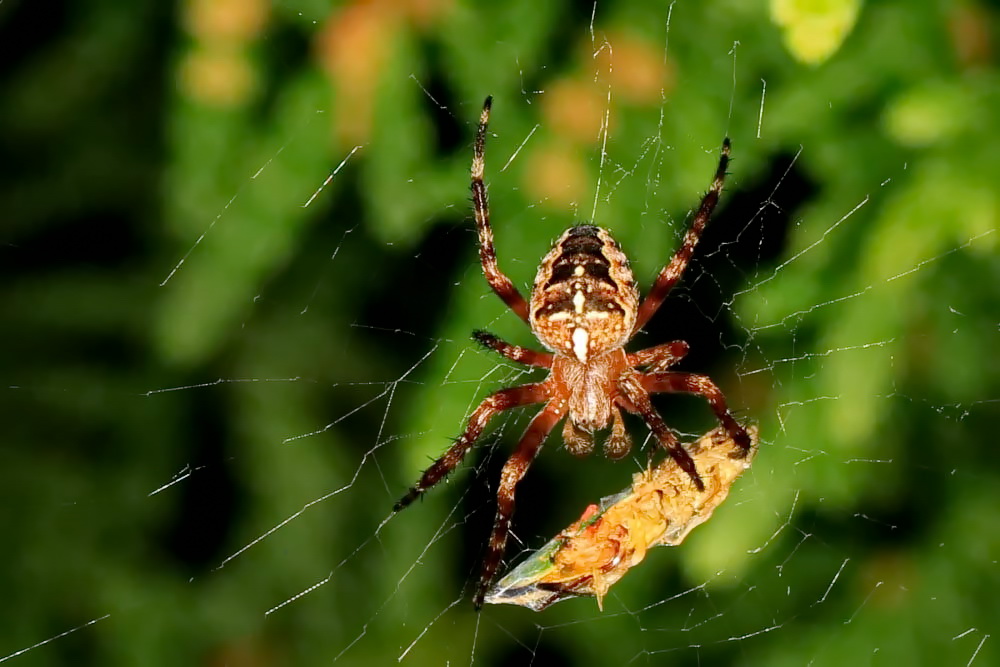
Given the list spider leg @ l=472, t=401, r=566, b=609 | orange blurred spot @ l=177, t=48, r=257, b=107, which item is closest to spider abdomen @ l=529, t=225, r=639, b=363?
spider leg @ l=472, t=401, r=566, b=609

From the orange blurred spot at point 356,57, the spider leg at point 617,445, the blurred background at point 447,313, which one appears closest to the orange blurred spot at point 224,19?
the blurred background at point 447,313

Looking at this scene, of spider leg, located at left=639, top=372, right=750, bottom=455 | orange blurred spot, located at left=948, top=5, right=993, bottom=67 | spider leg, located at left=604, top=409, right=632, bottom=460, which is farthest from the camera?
spider leg, located at left=604, top=409, right=632, bottom=460

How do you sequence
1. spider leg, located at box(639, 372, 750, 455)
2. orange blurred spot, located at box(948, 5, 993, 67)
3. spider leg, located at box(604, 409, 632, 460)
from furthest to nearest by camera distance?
spider leg, located at box(604, 409, 632, 460) < spider leg, located at box(639, 372, 750, 455) < orange blurred spot, located at box(948, 5, 993, 67)

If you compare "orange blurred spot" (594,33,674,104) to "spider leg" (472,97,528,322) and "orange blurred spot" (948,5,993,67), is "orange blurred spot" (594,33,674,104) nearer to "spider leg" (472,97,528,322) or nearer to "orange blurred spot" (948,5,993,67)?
"spider leg" (472,97,528,322)

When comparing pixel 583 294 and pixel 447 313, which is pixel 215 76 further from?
pixel 583 294

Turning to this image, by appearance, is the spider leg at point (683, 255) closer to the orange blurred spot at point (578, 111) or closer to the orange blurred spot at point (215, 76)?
the orange blurred spot at point (578, 111)

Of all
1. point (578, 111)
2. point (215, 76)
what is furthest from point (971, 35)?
point (215, 76)
